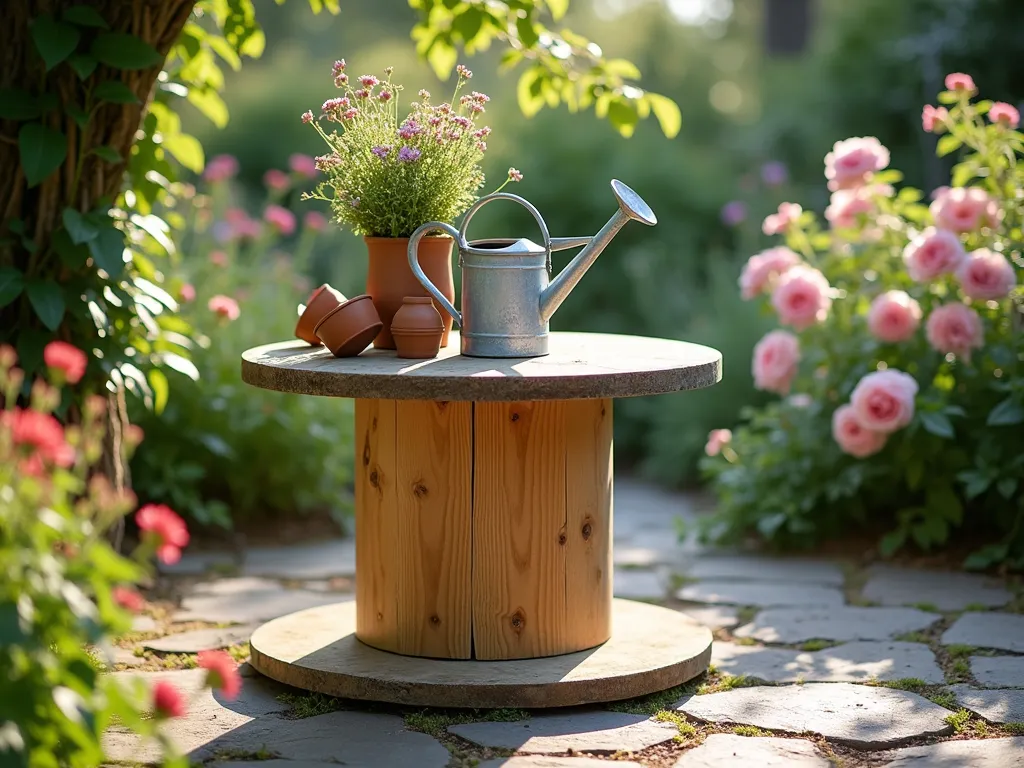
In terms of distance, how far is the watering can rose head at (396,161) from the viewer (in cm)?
286

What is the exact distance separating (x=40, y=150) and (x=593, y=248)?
127 cm

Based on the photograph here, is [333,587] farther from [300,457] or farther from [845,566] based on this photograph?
[845,566]

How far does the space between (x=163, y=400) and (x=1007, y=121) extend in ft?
8.32

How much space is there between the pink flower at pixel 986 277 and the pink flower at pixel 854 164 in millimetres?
516

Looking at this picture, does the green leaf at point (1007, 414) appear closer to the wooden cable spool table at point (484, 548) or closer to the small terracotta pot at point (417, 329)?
the wooden cable spool table at point (484, 548)

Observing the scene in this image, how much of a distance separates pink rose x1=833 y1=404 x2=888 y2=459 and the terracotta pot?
1.53 m

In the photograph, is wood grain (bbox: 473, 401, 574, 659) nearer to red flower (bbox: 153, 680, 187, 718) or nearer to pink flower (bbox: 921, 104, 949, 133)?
red flower (bbox: 153, 680, 187, 718)

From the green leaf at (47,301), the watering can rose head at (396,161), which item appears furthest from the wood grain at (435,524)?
the green leaf at (47,301)

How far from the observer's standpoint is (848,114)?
7930 mm

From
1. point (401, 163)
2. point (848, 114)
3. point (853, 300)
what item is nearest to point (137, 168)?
point (401, 163)

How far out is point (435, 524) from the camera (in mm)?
2734

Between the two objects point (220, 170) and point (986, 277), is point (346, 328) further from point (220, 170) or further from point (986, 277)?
point (220, 170)

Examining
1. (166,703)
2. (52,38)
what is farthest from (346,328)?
(166,703)

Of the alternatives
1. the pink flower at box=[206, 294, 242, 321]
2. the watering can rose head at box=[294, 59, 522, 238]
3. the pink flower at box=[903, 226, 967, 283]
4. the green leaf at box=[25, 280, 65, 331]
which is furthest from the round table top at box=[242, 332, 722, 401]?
the pink flower at box=[903, 226, 967, 283]
